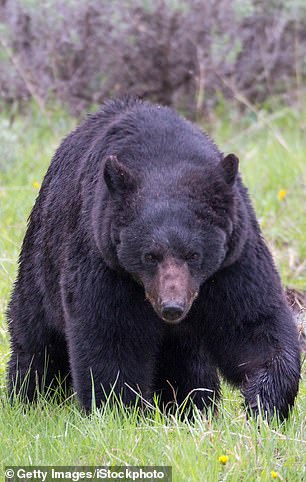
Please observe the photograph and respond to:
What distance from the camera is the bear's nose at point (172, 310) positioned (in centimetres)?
397

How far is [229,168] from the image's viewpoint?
13.9 ft

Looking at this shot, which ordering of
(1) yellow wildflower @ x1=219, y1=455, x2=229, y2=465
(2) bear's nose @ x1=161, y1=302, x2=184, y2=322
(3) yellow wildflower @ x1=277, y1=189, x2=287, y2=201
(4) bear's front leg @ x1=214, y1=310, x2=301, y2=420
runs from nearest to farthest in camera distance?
(1) yellow wildflower @ x1=219, y1=455, x2=229, y2=465 < (2) bear's nose @ x1=161, y1=302, x2=184, y2=322 < (4) bear's front leg @ x1=214, y1=310, x2=301, y2=420 < (3) yellow wildflower @ x1=277, y1=189, x2=287, y2=201

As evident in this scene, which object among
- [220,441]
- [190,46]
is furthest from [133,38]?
[220,441]

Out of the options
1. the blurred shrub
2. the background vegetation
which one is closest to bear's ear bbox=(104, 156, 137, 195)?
the background vegetation

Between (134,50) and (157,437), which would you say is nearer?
(157,437)

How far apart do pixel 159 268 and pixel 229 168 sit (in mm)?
495

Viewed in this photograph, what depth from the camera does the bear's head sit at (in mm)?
4121

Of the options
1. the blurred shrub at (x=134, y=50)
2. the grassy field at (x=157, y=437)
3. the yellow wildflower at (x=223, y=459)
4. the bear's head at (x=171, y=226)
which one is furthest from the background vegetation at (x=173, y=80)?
the yellow wildflower at (x=223, y=459)

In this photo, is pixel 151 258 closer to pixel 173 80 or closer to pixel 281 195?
pixel 281 195

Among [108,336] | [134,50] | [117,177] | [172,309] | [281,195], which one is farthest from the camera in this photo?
[134,50]

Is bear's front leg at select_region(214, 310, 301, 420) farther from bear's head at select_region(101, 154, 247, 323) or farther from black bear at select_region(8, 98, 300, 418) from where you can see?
bear's head at select_region(101, 154, 247, 323)

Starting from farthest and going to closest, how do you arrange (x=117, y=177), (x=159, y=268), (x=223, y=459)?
(x=117, y=177)
(x=159, y=268)
(x=223, y=459)

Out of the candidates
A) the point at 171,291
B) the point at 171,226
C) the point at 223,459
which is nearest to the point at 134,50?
the point at 171,226

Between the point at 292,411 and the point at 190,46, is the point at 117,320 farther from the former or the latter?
the point at 190,46
